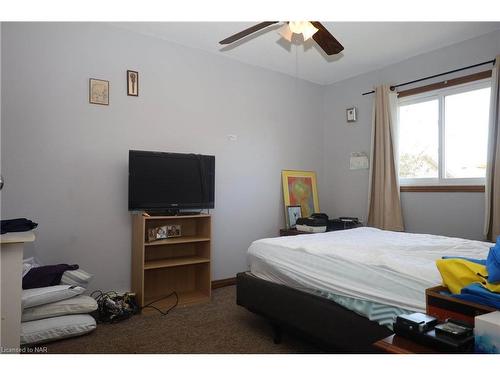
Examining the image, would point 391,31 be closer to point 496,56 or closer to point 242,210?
point 496,56

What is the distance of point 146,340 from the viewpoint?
2.16 meters

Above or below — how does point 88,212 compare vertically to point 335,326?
above

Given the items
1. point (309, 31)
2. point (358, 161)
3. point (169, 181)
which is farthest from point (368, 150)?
→ point (169, 181)

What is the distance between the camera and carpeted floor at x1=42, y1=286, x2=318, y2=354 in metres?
2.02

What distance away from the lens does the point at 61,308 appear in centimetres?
222

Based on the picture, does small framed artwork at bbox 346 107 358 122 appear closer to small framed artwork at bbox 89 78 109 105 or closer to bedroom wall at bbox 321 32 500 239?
bedroom wall at bbox 321 32 500 239

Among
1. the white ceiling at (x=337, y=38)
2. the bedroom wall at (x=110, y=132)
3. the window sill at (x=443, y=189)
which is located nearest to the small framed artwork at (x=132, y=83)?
the bedroom wall at (x=110, y=132)

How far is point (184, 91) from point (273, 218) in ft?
5.99

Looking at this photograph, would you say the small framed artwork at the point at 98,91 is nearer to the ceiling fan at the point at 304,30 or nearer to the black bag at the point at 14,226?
the ceiling fan at the point at 304,30

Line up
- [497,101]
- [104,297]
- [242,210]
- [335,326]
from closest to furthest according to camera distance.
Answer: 1. [335,326]
2. [104,297]
3. [497,101]
4. [242,210]

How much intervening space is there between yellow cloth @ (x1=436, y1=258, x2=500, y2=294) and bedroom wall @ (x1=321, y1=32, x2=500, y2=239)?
237 centimetres

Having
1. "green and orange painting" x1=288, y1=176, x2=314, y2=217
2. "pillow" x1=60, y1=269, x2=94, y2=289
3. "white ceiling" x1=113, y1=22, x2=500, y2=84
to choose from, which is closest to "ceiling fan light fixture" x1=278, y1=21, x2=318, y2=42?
"white ceiling" x1=113, y1=22, x2=500, y2=84

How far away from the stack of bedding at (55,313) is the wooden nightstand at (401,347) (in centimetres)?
204
